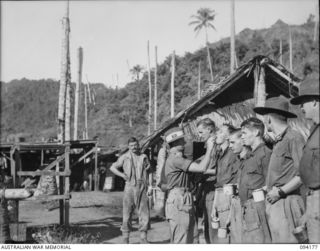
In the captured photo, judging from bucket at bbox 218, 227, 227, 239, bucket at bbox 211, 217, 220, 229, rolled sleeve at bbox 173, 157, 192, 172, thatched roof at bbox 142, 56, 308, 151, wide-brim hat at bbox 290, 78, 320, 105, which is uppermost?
thatched roof at bbox 142, 56, 308, 151

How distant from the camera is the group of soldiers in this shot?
414 cm

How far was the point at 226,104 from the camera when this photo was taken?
32.5ft

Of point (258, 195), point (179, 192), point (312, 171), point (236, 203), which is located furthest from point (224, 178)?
point (312, 171)

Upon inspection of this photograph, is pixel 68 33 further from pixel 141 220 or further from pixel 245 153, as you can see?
pixel 245 153

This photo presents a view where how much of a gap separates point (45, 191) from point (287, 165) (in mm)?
12380

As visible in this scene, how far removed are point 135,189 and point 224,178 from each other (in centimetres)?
296

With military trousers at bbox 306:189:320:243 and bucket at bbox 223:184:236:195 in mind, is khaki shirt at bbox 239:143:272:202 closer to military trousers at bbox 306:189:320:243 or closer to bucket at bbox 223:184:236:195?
bucket at bbox 223:184:236:195

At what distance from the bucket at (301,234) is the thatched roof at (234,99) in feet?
16.6

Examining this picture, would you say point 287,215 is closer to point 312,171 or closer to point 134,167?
point 312,171

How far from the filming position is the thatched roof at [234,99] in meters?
9.12

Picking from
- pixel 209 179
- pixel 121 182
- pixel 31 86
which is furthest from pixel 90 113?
pixel 209 179

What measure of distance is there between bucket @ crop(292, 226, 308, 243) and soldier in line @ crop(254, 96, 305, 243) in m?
0.04

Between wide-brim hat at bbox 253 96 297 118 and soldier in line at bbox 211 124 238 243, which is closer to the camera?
wide-brim hat at bbox 253 96 297 118

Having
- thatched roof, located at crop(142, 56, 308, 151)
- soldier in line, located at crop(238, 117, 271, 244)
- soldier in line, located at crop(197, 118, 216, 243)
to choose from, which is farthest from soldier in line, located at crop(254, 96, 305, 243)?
thatched roof, located at crop(142, 56, 308, 151)
